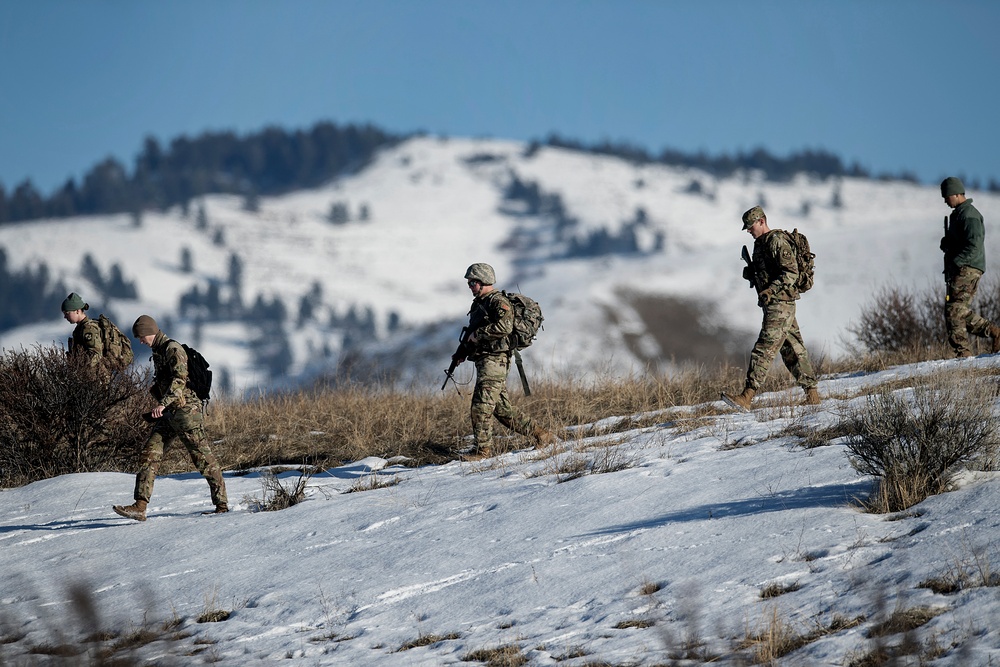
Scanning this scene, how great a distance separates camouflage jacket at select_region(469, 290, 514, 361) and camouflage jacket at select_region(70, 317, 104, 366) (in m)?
4.24

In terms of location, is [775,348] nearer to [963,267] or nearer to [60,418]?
[963,267]

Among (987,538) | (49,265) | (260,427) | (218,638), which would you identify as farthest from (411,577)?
(49,265)

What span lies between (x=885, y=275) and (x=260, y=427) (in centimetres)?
6136

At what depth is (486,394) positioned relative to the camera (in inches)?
338

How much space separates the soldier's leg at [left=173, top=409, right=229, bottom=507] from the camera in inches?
305

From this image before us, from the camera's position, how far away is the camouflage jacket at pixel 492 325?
854 cm

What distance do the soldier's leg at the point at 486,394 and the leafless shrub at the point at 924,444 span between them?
139 inches

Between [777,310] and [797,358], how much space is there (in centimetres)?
53

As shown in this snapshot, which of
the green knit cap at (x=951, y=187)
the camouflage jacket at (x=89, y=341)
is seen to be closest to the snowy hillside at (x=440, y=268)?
the camouflage jacket at (x=89, y=341)

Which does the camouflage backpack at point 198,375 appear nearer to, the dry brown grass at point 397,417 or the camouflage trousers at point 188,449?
the camouflage trousers at point 188,449

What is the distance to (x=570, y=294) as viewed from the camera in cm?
6419

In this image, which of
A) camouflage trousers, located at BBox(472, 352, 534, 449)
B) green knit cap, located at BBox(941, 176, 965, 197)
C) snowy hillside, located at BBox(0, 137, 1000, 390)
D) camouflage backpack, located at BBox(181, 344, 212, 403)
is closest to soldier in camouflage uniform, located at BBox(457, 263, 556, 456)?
camouflage trousers, located at BBox(472, 352, 534, 449)

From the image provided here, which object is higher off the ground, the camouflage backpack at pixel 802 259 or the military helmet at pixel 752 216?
the military helmet at pixel 752 216

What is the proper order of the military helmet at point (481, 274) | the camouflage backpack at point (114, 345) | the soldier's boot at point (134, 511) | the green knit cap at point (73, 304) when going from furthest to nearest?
1. the green knit cap at point (73, 304)
2. the camouflage backpack at point (114, 345)
3. the military helmet at point (481, 274)
4. the soldier's boot at point (134, 511)
